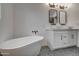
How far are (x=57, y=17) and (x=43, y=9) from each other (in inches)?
9.7

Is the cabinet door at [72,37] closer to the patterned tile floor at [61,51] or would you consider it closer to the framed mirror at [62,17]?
the patterned tile floor at [61,51]

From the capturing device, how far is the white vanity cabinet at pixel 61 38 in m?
1.32

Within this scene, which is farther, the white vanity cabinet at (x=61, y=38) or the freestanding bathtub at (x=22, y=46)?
the white vanity cabinet at (x=61, y=38)

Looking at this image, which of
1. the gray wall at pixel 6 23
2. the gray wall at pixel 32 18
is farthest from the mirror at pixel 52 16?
the gray wall at pixel 6 23

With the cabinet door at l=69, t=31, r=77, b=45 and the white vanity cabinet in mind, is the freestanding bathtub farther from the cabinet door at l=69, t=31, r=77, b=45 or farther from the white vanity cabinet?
the cabinet door at l=69, t=31, r=77, b=45

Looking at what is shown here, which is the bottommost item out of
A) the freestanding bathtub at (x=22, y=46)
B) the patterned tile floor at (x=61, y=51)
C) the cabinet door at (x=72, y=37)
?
the patterned tile floor at (x=61, y=51)

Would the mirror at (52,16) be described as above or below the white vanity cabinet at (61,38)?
above

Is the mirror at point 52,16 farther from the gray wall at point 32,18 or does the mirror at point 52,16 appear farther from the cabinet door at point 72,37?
the cabinet door at point 72,37

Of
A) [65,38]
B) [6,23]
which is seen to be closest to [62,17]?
[65,38]

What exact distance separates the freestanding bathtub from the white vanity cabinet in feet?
0.52

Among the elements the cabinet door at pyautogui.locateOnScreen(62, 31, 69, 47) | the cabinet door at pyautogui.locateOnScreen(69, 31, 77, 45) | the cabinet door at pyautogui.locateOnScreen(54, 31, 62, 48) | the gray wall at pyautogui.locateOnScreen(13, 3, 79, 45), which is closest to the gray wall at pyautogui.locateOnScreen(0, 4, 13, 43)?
the gray wall at pyautogui.locateOnScreen(13, 3, 79, 45)

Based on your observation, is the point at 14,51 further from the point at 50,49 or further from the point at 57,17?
the point at 57,17

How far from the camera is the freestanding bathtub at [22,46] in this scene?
1.15 metres

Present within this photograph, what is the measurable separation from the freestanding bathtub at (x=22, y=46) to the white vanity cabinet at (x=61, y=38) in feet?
0.52
